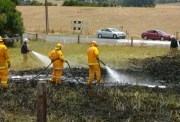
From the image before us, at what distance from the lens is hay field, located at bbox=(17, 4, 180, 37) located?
222 ft

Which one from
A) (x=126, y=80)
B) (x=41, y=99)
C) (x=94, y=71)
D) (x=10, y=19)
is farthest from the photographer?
(x=10, y=19)

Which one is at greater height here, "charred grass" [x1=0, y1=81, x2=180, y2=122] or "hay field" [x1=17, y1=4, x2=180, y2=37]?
"charred grass" [x1=0, y1=81, x2=180, y2=122]

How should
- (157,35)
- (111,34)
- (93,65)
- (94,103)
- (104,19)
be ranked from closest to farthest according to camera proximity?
(94,103)
(93,65)
(157,35)
(111,34)
(104,19)

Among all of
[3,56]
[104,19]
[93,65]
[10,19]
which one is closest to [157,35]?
[10,19]

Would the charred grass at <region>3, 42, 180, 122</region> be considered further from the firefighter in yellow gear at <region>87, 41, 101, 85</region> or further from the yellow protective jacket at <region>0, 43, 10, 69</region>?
the yellow protective jacket at <region>0, 43, 10, 69</region>

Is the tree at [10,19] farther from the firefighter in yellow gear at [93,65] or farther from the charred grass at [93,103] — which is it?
the firefighter in yellow gear at [93,65]

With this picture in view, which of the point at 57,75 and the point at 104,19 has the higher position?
the point at 57,75

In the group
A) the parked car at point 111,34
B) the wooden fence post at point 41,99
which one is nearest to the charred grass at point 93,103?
the wooden fence post at point 41,99

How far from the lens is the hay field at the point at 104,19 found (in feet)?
222

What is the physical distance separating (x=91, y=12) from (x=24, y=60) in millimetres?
55698

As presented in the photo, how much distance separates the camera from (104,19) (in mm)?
75375

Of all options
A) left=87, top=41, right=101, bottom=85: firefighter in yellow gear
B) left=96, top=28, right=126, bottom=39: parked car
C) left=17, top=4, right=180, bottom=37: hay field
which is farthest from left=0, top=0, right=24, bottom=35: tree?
left=17, top=4, right=180, bottom=37: hay field

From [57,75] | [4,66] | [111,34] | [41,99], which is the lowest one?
[111,34]

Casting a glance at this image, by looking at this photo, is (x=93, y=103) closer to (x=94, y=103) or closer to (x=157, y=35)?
(x=94, y=103)
